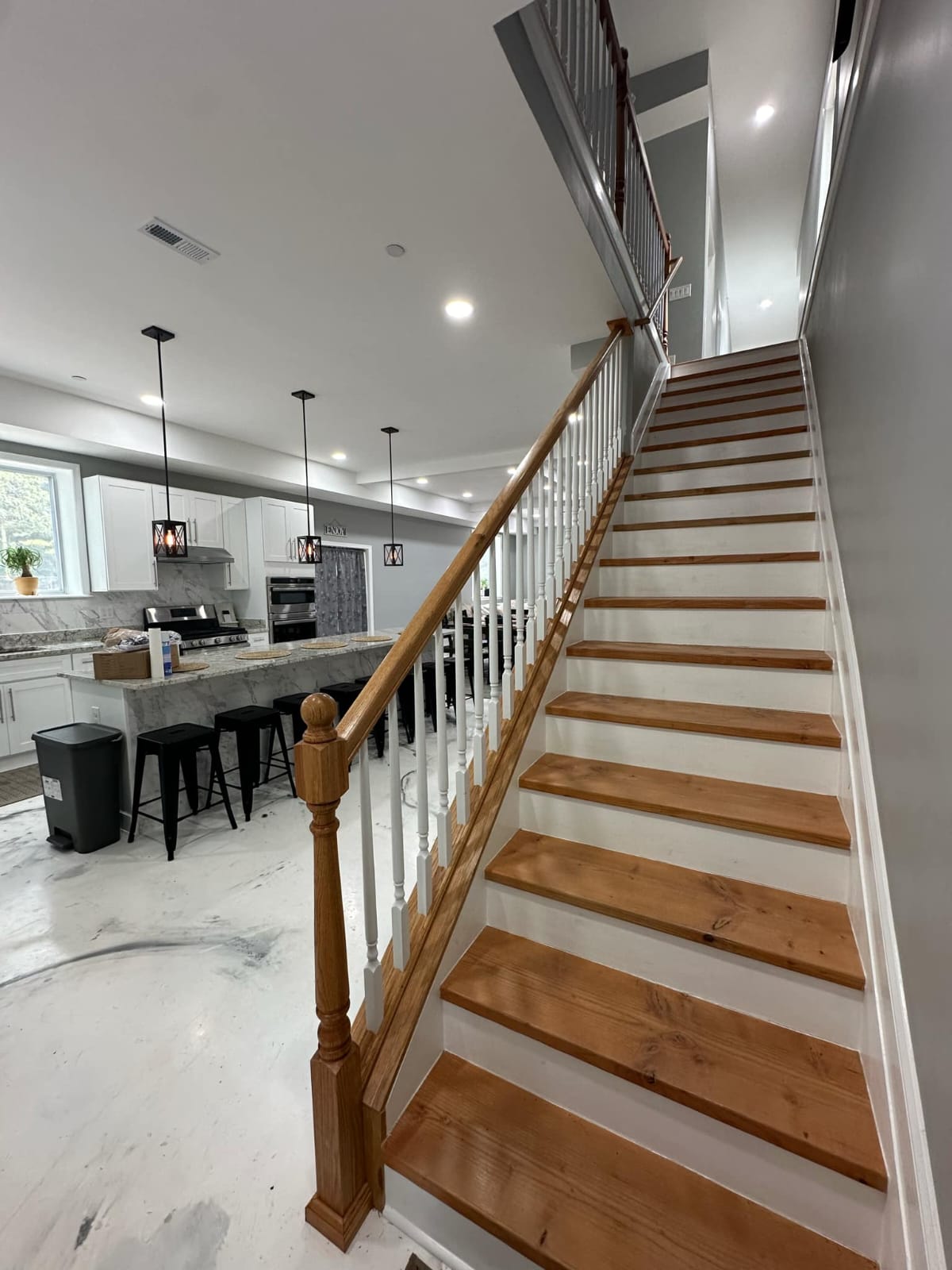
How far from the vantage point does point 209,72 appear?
5.49 ft

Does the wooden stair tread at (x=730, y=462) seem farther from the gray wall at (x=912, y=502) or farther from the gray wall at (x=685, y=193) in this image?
the gray wall at (x=685, y=193)

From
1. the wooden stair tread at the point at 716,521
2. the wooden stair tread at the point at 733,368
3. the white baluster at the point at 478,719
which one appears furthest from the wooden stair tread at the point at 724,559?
the wooden stair tread at the point at 733,368

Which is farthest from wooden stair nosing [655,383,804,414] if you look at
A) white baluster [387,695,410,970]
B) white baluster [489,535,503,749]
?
white baluster [387,695,410,970]

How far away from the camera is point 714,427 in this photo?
3621 millimetres

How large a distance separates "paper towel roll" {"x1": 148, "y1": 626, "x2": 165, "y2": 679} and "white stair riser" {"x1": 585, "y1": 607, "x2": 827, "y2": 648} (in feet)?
7.73

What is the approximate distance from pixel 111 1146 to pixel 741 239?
10.7 m

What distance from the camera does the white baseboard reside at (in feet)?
2.79

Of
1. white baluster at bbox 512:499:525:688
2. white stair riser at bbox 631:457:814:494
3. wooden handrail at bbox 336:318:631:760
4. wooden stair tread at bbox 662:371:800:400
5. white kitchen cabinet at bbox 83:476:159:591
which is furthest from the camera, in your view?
white kitchen cabinet at bbox 83:476:159:591

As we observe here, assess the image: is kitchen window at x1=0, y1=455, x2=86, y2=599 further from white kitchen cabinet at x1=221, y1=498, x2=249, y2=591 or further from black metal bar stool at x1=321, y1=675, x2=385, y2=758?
black metal bar stool at x1=321, y1=675, x2=385, y2=758

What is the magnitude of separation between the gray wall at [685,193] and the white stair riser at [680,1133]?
643 cm

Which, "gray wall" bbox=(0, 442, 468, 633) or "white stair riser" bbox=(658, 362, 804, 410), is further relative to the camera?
"gray wall" bbox=(0, 442, 468, 633)

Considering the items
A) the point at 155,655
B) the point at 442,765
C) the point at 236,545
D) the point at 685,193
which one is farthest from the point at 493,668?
the point at 685,193

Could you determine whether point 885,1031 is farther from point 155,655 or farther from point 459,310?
point 459,310

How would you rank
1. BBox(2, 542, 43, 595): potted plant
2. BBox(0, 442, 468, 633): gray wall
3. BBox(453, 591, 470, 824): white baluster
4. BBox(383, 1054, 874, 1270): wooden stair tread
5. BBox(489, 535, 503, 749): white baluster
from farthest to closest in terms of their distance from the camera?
BBox(0, 442, 468, 633): gray wall < BBox(2, 542, 43, 595): potted plant < BBox(489, 535, 503, 749): white baluster < BBox(453, 591, 470, 824): white baluster < BBox(383, 1054, 874, 1270): wooden stair tread
